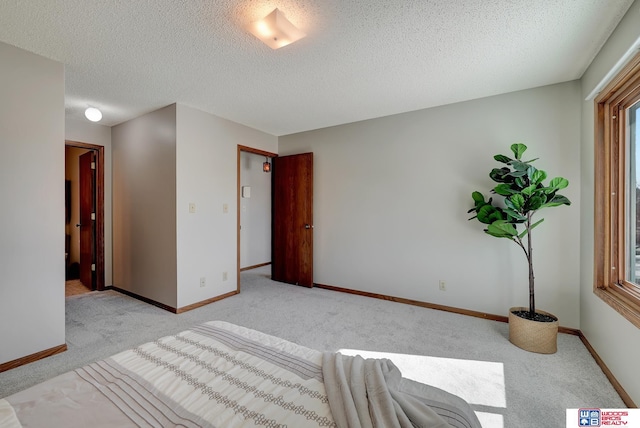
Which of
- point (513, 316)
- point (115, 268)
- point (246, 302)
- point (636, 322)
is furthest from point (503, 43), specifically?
point (115, 268)

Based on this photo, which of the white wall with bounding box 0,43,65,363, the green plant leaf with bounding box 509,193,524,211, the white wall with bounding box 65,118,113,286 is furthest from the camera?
the white wall with bounding box 65,118,113,286

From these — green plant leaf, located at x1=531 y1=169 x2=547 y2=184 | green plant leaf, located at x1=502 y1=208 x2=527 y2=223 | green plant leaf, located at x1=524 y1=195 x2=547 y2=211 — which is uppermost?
green plant leaf, located at x1=531 y1=169 x2=547 y2=184

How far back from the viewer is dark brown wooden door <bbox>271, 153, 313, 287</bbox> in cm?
428

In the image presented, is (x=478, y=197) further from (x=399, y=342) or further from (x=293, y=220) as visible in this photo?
(x=293, y=220)

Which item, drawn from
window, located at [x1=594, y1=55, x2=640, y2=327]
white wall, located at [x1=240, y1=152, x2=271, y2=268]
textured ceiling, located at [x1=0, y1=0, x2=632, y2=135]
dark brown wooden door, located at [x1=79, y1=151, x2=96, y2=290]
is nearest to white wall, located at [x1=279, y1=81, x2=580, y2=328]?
textured ceiling, located at [x1=0, y1=0, x2=632, y2=135]

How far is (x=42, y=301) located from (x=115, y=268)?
6.50ft

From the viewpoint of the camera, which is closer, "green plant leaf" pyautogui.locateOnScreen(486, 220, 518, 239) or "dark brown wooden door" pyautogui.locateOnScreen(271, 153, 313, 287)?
"green plant leaf" pyautogui.locateOnScreen(486, 220, 518, 239)

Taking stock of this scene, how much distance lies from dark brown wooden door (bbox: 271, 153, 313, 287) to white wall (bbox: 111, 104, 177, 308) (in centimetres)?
173

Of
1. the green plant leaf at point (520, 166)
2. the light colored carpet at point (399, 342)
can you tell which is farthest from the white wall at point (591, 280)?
the green plant leaf at point (520, 166)

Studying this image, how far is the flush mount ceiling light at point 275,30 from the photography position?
1723 mm

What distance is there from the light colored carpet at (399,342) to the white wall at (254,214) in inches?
65.5

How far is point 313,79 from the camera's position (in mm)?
2613

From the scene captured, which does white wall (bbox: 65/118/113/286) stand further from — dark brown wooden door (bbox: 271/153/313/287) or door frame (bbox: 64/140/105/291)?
dark brown wooden door (bbox: 271/153/313/287)

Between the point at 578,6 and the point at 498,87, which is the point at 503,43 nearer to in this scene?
the point at 578,6
